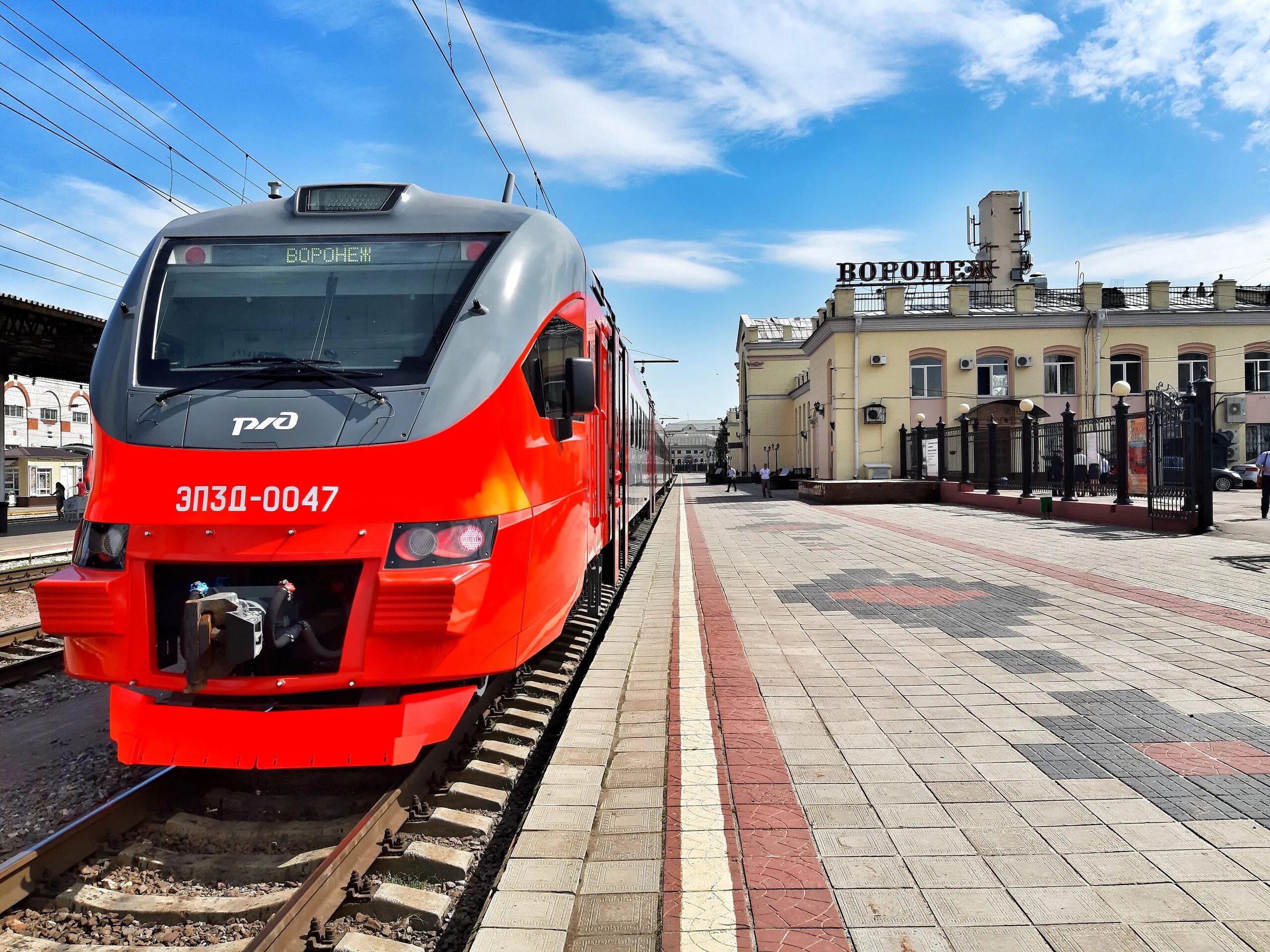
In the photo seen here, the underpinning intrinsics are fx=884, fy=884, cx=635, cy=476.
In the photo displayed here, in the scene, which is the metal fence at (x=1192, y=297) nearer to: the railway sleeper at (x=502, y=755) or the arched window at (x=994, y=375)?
the arched window at (x=994, y=375)

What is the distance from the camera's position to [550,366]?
4957 millimetres

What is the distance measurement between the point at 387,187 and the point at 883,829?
4012 millimetres

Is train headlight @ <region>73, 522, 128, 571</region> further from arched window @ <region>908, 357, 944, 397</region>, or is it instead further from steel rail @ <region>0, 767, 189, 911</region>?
arched window @ <region>908, 357, 944, 397</region>

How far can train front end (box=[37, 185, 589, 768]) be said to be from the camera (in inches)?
143

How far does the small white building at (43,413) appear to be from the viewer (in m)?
44.5

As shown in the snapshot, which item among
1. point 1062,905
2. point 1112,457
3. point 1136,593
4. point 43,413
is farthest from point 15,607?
point 43,413

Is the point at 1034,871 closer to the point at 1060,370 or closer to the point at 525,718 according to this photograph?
the point at 525,718

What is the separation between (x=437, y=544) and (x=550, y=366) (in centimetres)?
151

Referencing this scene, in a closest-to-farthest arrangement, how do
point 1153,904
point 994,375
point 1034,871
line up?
point 1153,904 < point 1034,871 < point 994,375

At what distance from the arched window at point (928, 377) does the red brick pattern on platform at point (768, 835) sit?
29.9m

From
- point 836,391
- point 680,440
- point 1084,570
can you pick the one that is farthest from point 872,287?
point 680,440

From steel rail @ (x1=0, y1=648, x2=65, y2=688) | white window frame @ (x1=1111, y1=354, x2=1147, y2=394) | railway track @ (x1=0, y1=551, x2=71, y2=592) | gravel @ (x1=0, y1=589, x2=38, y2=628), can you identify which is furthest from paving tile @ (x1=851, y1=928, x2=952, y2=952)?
white window frame @ (x1=1111, y1=354, x2=1147, y2=394)

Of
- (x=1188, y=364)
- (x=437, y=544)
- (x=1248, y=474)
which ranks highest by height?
(x=1188, y=364)

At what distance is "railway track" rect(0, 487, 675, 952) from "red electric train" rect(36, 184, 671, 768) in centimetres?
36
